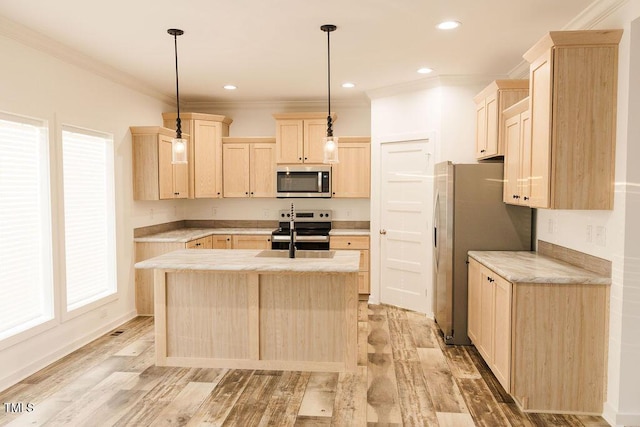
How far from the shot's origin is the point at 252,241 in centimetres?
602

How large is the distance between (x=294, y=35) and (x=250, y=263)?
71.5 inches

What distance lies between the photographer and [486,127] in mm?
4273

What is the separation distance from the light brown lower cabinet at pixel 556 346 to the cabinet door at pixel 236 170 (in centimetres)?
408

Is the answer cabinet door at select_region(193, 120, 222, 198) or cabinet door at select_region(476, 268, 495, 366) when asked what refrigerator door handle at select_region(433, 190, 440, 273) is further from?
cabinet door at select_region(193, 120, 222, 198)

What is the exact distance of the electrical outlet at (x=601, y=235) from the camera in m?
2.87

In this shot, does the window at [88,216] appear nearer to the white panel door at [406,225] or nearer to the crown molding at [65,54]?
the crown molding at [65,54]

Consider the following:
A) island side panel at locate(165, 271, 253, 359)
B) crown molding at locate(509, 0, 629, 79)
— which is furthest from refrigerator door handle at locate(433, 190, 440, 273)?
island side panel at locate(165, 271, 253, 359)

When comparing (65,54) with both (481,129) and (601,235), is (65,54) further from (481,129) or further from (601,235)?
(601,235)

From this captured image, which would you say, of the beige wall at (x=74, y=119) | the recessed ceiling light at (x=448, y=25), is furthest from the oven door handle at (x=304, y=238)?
the recessed ceiling light at (x=448, y=25)

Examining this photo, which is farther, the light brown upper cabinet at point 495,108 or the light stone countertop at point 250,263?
the light brown upper cabinet at point 495,108

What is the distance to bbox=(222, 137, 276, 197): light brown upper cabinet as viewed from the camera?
20.4ft

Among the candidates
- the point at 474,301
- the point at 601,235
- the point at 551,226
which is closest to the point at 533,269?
the point at 601,235

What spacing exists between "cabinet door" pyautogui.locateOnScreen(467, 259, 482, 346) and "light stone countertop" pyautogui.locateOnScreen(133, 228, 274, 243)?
111 inches

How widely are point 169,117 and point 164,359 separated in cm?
336
